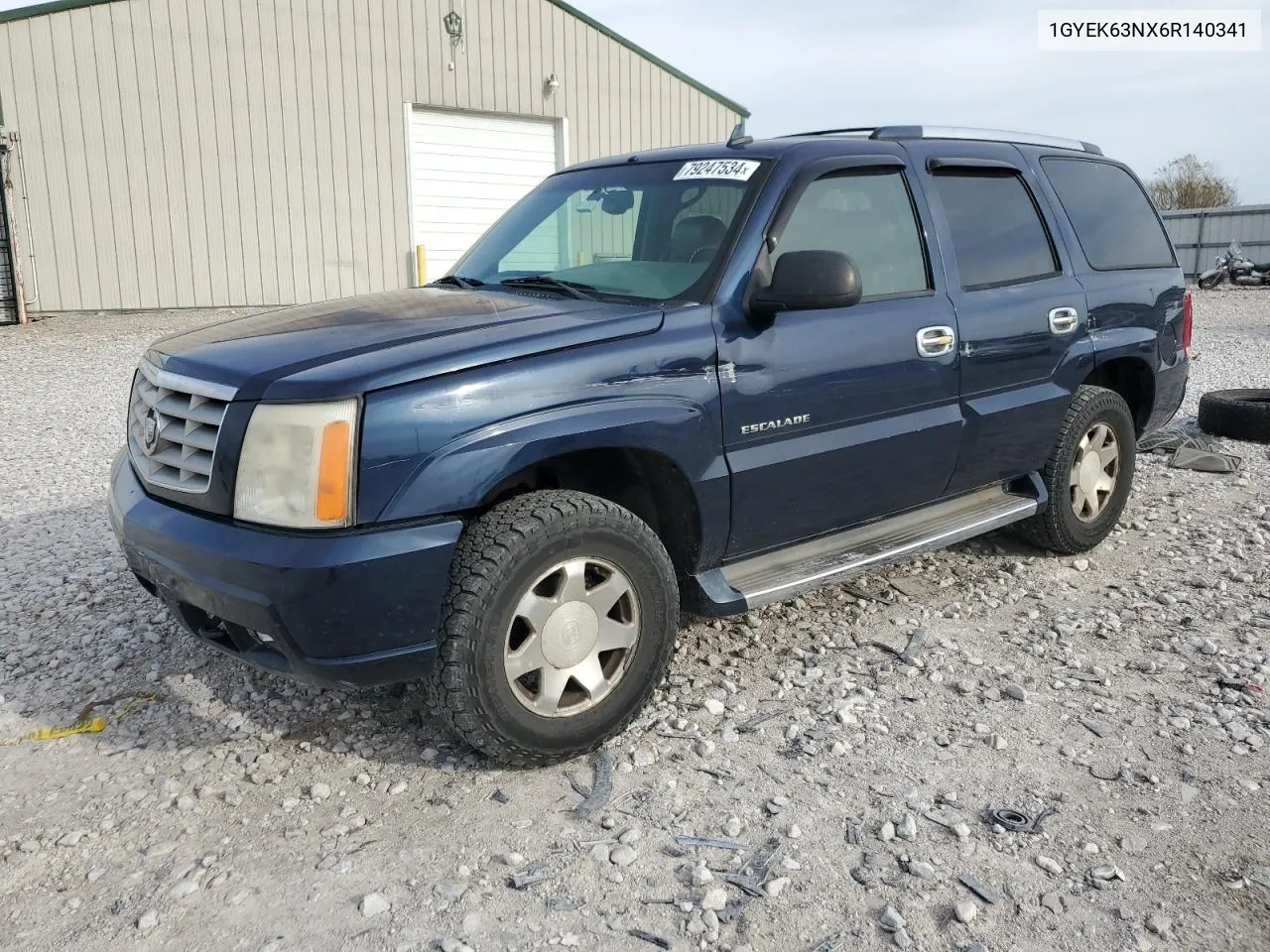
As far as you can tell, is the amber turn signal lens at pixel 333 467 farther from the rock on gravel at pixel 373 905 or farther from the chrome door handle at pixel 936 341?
the chrome door handle at pixel 936 341

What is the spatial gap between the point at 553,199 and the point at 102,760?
107 inches

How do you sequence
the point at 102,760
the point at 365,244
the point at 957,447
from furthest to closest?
the point at 365,244 < the point at 957,447 < the point at 102,760

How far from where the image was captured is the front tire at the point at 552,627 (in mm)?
2912

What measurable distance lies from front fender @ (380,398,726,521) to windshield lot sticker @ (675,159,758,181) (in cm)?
101

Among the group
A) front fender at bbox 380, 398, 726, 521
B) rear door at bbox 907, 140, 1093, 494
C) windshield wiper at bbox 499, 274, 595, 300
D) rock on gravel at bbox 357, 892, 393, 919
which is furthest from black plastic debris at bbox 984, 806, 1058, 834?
windshield wiper at bbox 499, 274, 595, 300

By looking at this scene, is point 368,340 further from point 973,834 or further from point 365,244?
point 365,244

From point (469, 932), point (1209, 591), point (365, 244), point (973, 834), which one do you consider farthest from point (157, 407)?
point (365, 244)

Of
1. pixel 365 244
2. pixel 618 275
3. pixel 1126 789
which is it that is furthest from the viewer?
pixel 365 244

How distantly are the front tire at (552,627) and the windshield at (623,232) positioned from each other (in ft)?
2.95

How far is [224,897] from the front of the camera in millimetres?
2541

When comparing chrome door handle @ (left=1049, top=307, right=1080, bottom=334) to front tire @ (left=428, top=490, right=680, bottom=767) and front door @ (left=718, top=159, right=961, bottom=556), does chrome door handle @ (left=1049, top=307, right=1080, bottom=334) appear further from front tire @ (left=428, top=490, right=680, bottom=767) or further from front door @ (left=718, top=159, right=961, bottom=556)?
front tire @ (left=428, top=490, right=680, bottom=767)

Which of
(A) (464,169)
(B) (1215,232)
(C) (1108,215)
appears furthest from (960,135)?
(B) (1215,232)

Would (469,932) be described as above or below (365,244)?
below

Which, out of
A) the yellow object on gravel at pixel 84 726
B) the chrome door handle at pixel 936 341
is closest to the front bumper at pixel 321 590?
the yellow object on gravel at pixel 84 726
